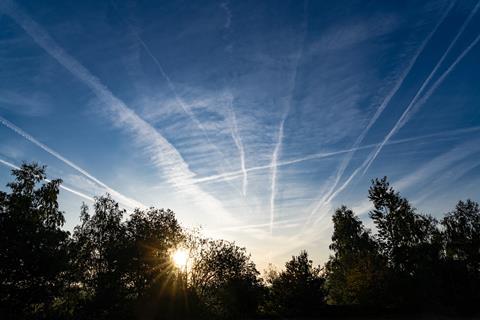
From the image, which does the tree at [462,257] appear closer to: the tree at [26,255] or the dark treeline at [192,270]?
the dark treeline at [192,270]

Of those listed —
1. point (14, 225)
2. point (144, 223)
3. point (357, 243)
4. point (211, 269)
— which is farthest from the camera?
point (357, 243)

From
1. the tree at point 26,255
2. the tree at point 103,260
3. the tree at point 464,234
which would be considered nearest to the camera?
the tree at point 26,255

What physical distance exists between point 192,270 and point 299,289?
2438 centimetres

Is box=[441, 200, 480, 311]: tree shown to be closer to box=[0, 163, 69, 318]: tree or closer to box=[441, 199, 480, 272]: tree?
box=[441, 199, 480, 272]: tree

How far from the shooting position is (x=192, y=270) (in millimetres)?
52406

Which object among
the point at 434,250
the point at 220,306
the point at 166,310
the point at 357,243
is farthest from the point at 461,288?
the point at 166,310

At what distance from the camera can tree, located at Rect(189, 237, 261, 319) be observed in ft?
133

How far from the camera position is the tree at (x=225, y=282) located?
40.6 metres

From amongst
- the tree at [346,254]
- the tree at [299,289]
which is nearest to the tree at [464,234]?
the tree at [346,254]

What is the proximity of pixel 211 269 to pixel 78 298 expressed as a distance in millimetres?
20950

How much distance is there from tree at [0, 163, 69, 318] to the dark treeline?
0.09 m

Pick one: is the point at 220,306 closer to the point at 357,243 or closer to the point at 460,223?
the point at 357,243

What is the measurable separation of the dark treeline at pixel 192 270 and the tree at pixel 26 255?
94 millimetres

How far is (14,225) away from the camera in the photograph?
30.5 metres
